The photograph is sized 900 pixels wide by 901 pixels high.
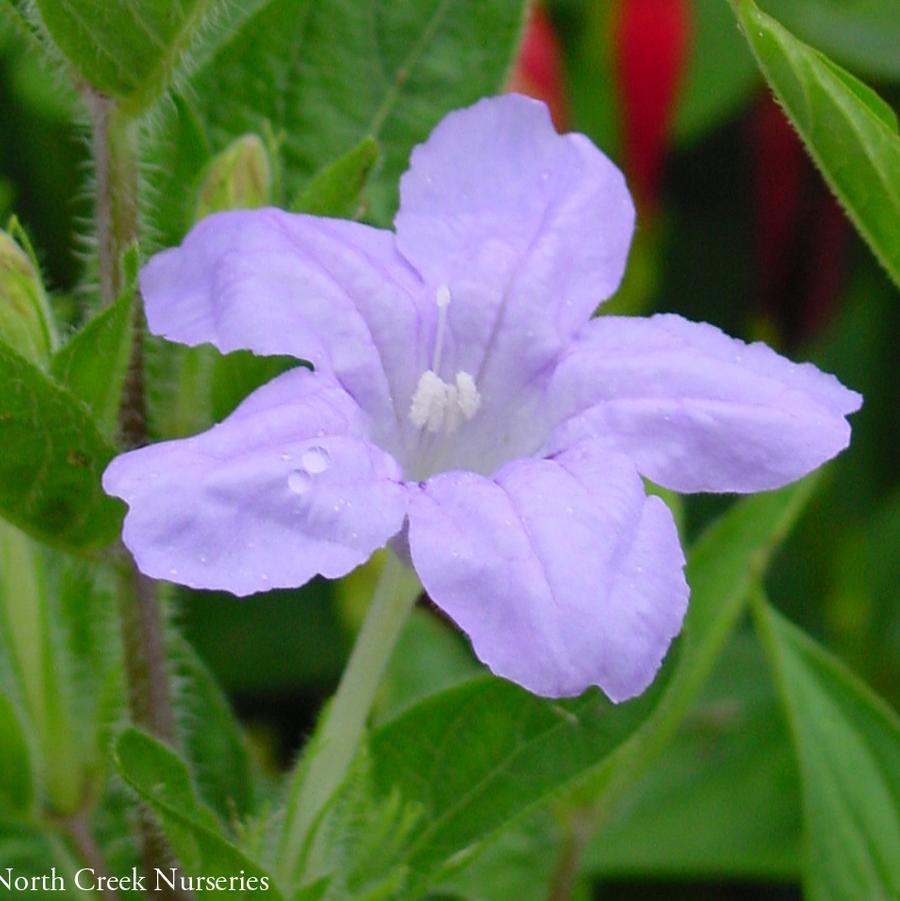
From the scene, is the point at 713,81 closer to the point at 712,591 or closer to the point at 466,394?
the point at 712,591

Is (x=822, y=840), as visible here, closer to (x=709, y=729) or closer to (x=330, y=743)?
(x=330, y=743)

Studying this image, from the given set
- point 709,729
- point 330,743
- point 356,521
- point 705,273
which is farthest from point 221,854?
point 705,273

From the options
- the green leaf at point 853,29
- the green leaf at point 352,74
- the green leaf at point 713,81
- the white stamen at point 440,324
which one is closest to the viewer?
the white stamen at point 440,324

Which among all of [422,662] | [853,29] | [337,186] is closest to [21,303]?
[337,186]

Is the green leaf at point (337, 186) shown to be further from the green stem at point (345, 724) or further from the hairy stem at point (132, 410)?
the green stem at point (345, 724)

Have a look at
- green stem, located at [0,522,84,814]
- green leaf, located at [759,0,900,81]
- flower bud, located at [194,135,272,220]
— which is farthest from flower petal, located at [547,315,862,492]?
green leaf, located at [759,0,900,81]

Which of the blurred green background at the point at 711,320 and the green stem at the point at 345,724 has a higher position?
the green stem at the point at 345,724

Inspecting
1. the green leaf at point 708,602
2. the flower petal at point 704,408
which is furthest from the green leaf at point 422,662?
the flower petal at point 704,408
